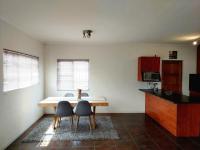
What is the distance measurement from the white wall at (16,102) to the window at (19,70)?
0.13m

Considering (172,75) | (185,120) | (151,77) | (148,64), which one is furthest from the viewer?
(172,75)

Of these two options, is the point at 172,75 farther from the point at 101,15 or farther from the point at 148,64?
the point at 101,15

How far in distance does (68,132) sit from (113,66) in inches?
117

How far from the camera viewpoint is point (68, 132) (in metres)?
4.60

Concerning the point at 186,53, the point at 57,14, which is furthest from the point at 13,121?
the point at 186,53

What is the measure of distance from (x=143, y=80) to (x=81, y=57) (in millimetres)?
2292

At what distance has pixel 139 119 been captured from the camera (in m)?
5.90

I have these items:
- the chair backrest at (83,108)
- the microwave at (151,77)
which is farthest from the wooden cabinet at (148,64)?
the chair backrest at (83,108)

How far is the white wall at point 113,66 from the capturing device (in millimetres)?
6621

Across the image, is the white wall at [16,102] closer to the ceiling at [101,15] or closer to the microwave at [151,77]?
the ceiling at [101,15]

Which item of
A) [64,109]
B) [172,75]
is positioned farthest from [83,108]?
[172,75]

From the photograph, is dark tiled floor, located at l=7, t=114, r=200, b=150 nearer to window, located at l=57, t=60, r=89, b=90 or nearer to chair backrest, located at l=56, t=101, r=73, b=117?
chair backrest, located at l=56, t=101, r=73, b=117

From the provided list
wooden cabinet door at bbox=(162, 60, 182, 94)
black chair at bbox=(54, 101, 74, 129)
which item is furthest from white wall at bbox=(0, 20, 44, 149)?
wooden cabinet door at bbox=(162, 60, 182, 94)

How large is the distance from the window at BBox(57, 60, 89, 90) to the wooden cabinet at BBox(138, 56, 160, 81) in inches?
74.2
